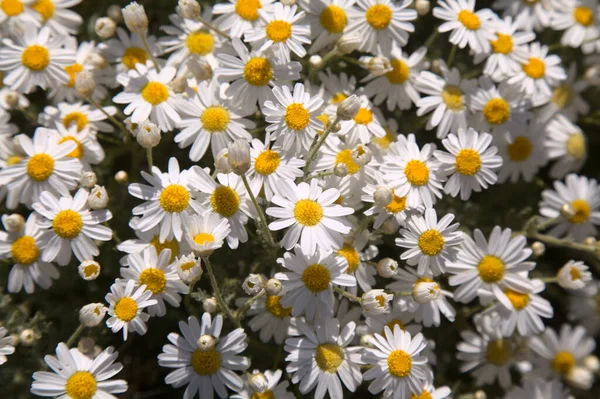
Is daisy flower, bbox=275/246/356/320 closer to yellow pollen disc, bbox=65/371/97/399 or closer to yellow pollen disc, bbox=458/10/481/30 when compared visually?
yellow pollen disc, bbox=65/371/97/399

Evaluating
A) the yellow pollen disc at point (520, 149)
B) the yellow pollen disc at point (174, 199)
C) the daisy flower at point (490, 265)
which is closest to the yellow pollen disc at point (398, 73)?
the yellow pollen disc at point (520, 149)

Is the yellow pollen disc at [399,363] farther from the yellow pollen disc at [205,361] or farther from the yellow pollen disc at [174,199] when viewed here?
the yellow pollen disc at [174,199]

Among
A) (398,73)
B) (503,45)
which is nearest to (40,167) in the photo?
(398,73)

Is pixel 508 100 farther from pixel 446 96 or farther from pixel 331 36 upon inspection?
pixel 331 36

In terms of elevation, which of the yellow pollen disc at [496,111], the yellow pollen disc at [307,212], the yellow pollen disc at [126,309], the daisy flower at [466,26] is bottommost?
the yellow pollen disc at [126,309]

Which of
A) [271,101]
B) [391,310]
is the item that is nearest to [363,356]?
[391,310]

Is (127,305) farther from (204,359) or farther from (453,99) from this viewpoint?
(453,99)
